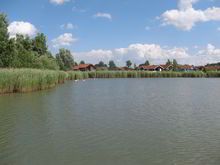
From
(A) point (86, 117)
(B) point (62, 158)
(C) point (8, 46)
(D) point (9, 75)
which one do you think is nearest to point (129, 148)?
(B) point (62, 158)

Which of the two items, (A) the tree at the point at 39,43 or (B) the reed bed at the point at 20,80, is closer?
(B) the reed bed at the point at 20,80

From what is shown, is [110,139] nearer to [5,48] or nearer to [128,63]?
[5,48]

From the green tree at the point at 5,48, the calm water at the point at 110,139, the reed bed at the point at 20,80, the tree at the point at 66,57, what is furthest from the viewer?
the tree at the point at 66,57

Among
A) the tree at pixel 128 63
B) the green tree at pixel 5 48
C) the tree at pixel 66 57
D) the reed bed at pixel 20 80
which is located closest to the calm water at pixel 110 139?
the reed bed at pixel 20 80

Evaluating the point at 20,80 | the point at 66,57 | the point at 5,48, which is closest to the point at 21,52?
the point at 5,48

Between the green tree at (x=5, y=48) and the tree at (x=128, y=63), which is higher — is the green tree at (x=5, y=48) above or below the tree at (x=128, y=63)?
below

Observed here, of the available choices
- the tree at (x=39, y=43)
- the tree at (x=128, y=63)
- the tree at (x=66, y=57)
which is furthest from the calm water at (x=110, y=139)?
the tree at (x=128, y=63)

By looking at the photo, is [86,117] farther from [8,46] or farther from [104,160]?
[8,46]

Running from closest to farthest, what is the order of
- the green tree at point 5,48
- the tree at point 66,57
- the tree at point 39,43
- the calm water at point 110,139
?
the calm water at point 110,139 < the green tree at point 5,48 < the tree at point 39,43 < the tree at point 66,57

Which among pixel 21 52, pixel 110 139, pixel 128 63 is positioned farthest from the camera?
pixel 128 63

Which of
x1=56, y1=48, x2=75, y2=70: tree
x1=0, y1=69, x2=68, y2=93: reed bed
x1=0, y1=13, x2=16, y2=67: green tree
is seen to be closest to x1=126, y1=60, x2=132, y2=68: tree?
x1=56, y1=48, x2=75, y2=70: tree

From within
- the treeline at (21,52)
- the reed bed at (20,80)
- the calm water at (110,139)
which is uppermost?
the treeline at (21,52)

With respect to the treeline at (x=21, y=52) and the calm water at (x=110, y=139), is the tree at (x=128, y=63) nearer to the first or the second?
the treeline at (x=21, y=52)

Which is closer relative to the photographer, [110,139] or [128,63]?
[110,139]
